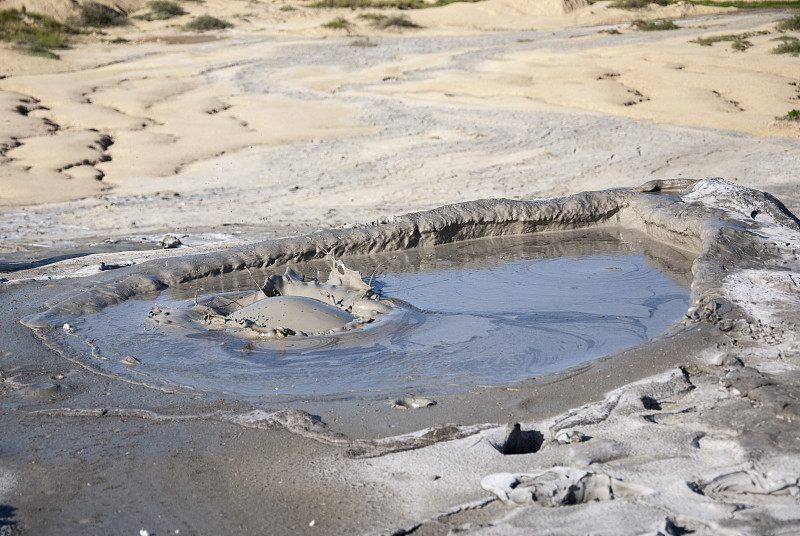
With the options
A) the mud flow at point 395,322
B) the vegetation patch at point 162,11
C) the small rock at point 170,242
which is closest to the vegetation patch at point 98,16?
the vegetation patch at point 162,11

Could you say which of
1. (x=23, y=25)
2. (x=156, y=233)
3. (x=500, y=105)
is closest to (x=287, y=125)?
(x=500, y=105)

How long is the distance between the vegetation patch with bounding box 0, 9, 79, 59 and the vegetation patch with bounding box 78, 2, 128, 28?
118 cm

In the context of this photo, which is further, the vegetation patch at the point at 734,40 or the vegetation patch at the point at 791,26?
the vegetation patch at the point at 791,26

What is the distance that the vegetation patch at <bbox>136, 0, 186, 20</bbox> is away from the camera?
26.2m

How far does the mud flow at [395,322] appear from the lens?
3645 millimetres

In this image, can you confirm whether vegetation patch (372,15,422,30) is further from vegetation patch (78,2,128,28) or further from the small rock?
the small rock

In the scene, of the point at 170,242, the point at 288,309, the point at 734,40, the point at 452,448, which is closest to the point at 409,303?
the point at 288,309

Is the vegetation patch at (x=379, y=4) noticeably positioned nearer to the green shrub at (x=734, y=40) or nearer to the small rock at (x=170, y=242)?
the green shrub at (x=734, y=40)

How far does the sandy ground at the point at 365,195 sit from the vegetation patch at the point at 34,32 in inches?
29.5

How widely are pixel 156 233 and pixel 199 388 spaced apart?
4.40 meters

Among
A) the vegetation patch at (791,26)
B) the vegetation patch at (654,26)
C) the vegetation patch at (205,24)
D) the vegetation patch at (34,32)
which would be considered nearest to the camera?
the vegetation patch at (791,26)

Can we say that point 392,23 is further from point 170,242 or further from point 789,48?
point 170,242

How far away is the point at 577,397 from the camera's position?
125 inches

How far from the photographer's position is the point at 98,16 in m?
25.1
